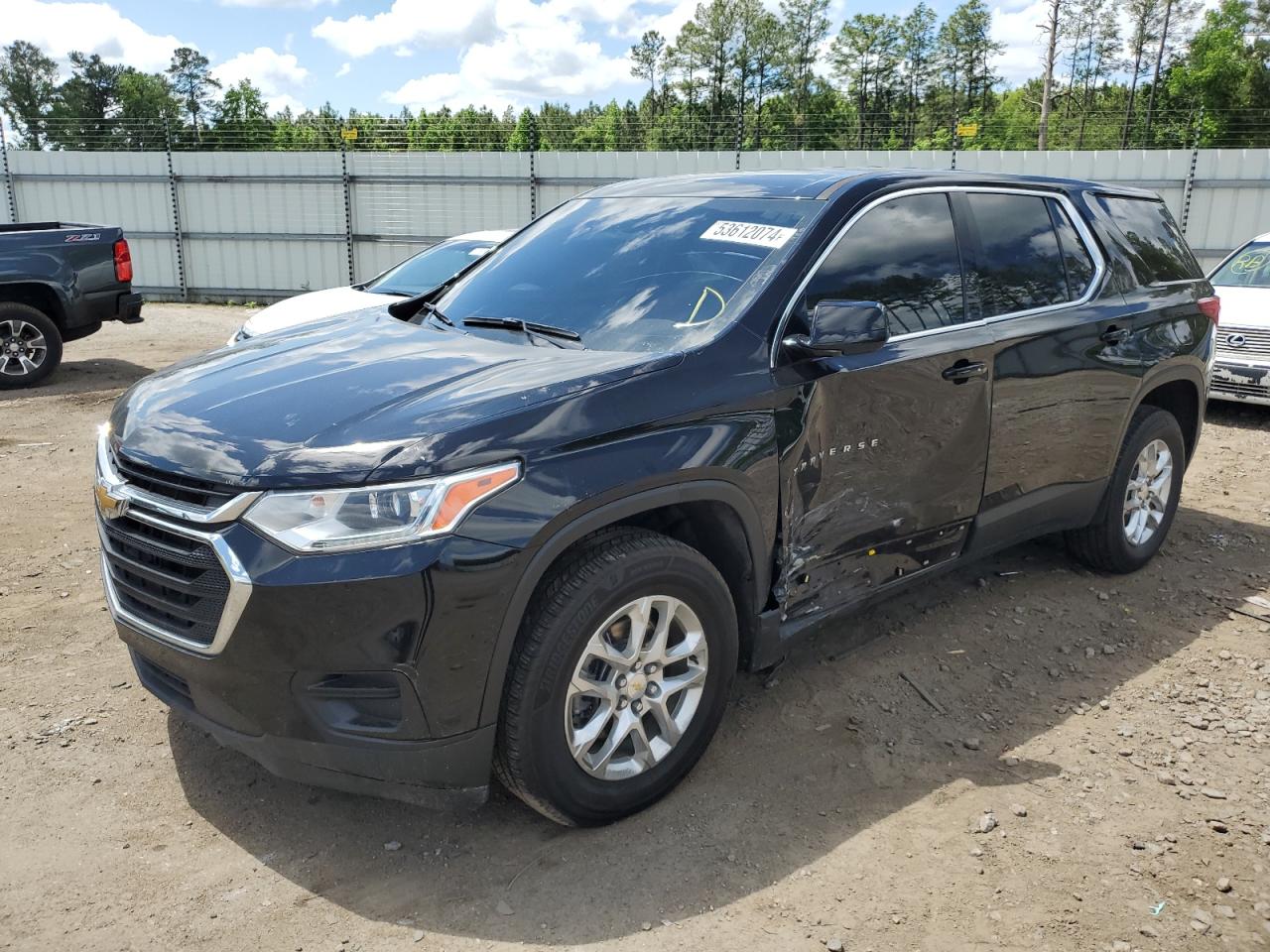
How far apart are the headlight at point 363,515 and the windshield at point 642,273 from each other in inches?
37.0

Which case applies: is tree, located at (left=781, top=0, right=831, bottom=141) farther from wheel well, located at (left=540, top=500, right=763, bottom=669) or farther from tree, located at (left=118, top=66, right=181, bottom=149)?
wheel well, located at (left=540, top=500, right=763, bottom=669)

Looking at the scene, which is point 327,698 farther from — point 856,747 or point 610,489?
point 856,747

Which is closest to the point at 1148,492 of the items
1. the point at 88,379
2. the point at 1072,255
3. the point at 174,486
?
the point at 1072,255

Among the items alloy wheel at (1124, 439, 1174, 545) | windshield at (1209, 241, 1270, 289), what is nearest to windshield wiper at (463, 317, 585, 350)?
alloy wheel at (1124, 439, 1174, 545)

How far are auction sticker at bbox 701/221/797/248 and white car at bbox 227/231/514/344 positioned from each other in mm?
4954

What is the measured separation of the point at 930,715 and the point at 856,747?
1.33 feet

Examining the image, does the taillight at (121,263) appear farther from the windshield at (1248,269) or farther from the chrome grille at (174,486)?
the windshield at (1248,269)

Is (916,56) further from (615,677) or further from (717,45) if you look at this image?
(615,677)

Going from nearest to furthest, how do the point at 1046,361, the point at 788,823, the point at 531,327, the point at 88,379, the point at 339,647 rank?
the point at 339,647
the point at 788,823
the point at 531,327
the point at 1046,361
the point at 88,379

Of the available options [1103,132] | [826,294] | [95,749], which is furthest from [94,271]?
[1103,132]

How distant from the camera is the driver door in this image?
3.36 metres

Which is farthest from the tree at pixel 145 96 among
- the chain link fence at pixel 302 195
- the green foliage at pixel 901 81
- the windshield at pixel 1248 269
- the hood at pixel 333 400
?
the hood at pixel 333 400

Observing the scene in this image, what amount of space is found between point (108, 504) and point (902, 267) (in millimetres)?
2740

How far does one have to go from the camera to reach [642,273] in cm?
358
